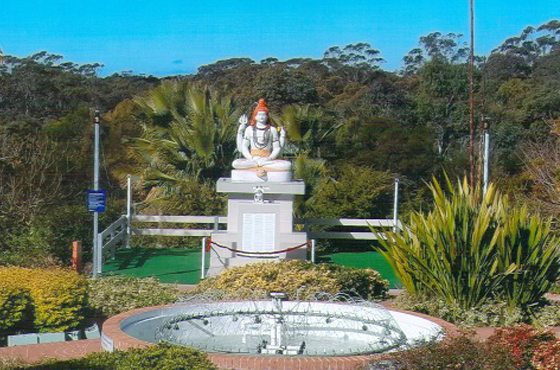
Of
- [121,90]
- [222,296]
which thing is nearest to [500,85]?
[121,90]

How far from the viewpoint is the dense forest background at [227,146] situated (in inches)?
886

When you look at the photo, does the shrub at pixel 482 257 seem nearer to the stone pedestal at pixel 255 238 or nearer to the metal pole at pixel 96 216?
the stone pedestal at pixel 255 238

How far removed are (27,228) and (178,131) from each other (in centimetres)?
706

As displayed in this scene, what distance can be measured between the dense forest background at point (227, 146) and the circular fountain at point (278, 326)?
24.3 feet

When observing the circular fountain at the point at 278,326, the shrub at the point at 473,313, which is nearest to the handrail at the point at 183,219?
the shrub at the point at 473,313

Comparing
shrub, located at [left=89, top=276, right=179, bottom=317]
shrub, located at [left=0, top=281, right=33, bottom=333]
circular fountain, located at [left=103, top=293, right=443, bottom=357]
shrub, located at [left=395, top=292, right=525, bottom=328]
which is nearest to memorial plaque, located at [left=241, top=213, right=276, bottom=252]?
shrub, located at [left=89, top=276, right=179, bottom=317]

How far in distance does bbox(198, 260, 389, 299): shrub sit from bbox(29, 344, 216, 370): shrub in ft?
20.2

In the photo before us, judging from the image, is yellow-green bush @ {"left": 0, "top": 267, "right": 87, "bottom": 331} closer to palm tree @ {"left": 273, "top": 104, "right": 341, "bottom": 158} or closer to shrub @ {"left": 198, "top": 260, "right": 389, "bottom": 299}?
shrub @ {"left": 198, "top": 260, "right": 389, "bottom": 299}

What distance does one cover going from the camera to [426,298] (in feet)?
46.8

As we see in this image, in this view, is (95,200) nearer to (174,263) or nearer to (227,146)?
(174,263)

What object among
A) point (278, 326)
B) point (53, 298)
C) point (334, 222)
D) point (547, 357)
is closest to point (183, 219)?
point (334, 222)

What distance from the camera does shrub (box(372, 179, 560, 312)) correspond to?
13531 mm

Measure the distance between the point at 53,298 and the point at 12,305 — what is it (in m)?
0.58

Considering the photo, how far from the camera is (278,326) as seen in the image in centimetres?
1138
